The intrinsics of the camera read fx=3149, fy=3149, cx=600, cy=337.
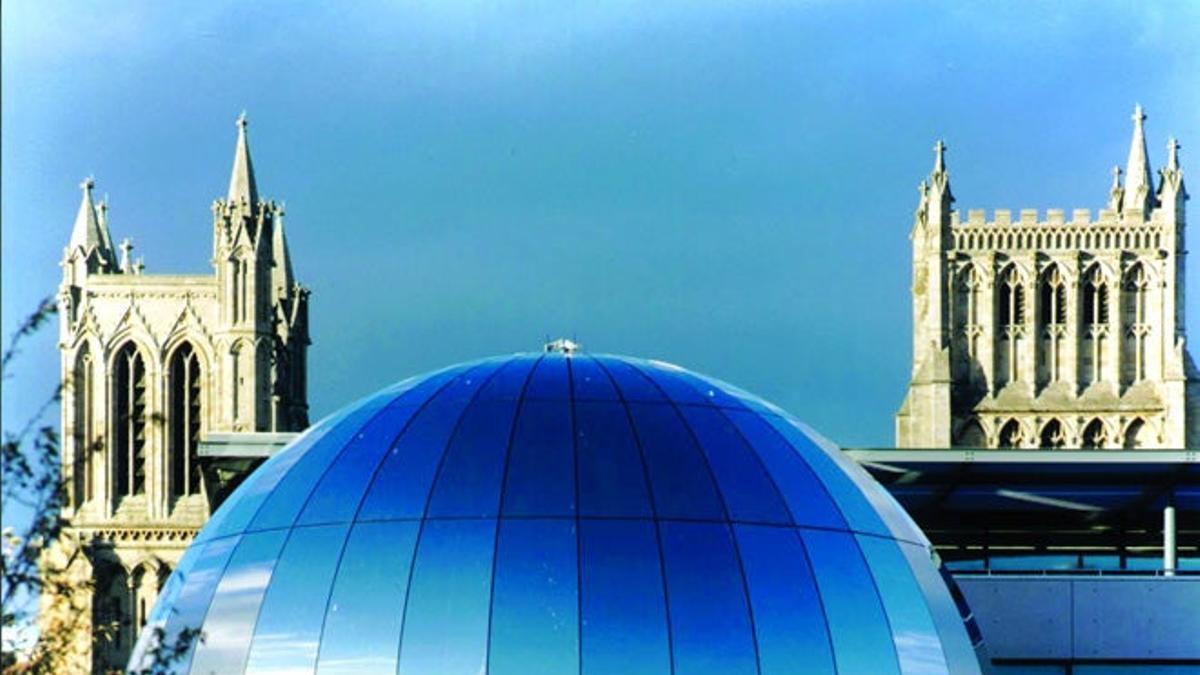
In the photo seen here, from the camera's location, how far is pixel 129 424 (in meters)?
122

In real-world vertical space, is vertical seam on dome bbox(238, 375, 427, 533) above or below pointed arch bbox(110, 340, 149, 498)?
below

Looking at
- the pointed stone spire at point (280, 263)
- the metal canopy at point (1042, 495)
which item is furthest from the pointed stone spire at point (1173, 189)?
the metal canopy at point (1042, 495)

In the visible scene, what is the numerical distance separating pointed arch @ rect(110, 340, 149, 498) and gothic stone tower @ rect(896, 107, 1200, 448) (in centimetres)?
3113

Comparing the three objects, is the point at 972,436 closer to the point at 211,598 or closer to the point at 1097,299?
the point at 1097,299

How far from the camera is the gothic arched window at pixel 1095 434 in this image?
5172 inches

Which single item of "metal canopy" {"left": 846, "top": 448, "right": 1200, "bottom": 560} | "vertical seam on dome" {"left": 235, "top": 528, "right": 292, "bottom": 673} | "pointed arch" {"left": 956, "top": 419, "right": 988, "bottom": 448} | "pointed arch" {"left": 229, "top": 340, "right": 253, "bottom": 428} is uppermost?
"pointed arch" {"left": 229, "top": 340, "right": 253, "bottom": 428}

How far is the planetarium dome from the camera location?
2375 centimetres

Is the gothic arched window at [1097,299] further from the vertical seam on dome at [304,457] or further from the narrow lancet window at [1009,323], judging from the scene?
the vertical seam on dome at [304,457]

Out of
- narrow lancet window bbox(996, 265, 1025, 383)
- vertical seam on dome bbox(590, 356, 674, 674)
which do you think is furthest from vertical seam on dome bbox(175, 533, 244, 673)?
narrow lancet window bbox(996, 265, 1025, 383)

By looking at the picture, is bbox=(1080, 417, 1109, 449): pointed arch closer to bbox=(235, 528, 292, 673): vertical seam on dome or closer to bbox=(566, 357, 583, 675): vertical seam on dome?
bbox=(566, 357, 583, 675): vertical seam on dome

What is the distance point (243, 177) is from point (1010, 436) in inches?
1328

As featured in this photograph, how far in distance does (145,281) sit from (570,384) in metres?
99.9

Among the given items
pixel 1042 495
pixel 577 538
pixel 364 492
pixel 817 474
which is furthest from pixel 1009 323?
pixel 577 538

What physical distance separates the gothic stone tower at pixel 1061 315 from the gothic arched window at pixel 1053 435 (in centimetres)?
4
